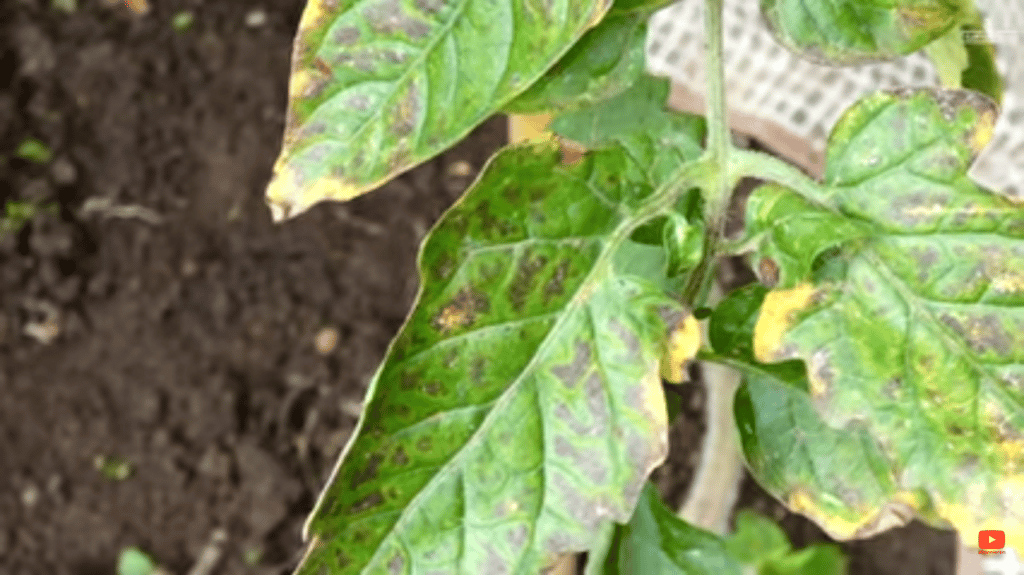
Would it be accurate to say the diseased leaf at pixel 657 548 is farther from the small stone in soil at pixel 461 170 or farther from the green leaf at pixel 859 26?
the small stone in soil at pixel 461 170

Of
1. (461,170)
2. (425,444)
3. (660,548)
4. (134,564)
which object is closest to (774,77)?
(461,170)

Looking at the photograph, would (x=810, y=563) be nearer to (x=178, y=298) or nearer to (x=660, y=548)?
(x=660, y=548)

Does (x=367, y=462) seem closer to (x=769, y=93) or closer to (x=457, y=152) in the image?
(x=769, y=93)

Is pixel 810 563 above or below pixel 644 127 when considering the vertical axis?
below

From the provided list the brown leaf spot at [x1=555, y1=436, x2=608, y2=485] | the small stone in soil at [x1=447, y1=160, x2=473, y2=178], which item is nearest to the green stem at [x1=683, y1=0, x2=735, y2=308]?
the brown leaf spot at [x1=555, y1=436, x2=608, y2=485]

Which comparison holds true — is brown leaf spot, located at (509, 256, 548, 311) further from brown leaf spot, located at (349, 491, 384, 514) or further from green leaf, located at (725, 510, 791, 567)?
green leaf, located at (725, 510, 791, 567)

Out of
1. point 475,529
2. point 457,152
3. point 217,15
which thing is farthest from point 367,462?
point 217,15
